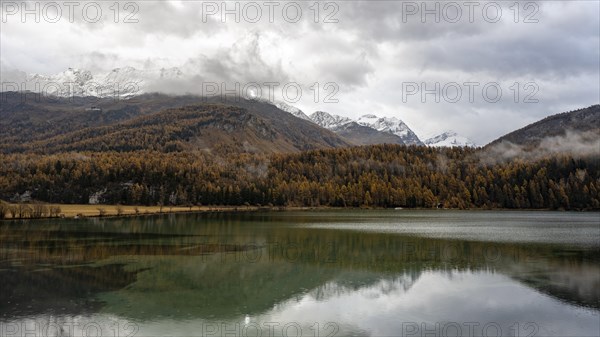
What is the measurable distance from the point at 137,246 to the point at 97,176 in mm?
139746

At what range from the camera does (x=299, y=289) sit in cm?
3052

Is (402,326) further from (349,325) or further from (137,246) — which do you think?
(137,246)

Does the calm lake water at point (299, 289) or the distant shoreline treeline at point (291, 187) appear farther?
the distant shoreline treeline at point (291, 187)

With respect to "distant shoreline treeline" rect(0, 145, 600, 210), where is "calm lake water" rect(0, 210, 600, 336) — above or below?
below

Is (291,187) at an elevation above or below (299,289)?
above

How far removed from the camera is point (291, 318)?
23.6 metres

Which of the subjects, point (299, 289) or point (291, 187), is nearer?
point (299, 289)

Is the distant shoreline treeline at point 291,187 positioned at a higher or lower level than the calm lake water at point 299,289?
higher

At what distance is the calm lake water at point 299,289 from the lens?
22141 mm

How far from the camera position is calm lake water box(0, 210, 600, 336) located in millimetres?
22141

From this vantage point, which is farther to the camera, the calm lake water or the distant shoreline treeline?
the distant shoreline treeline

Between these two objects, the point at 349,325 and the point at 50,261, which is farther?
the point at 50,261

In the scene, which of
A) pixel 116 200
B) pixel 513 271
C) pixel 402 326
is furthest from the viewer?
pixel 116 200

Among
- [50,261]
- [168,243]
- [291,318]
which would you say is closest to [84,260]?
[50,261]
